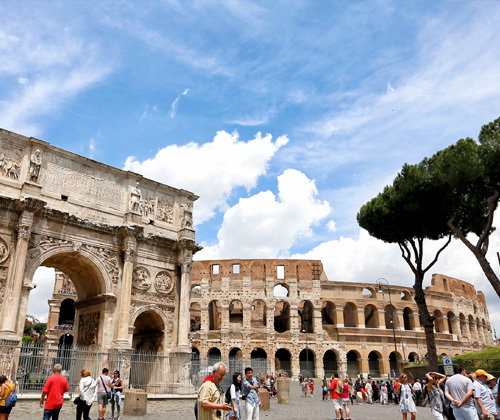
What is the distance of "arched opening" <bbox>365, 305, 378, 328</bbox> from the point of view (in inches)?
1667

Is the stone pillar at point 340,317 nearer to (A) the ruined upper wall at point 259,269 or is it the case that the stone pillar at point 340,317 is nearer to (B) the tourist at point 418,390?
(A) the ruined upper wall at point 259,269

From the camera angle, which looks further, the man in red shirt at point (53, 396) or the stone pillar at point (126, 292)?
the stone pillar at point (126, 292)

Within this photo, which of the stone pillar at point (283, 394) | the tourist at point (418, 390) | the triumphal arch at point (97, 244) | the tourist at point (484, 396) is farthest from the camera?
the stone pillar at point (283, 394)

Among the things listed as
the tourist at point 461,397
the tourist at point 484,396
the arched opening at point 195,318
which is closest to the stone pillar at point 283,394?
the tourist at point 484,396

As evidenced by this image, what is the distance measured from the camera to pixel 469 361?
20891 mm

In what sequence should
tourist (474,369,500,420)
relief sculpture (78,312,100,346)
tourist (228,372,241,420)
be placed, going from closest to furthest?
tourist (228,372,241,420) → tourist (474,369,500,420) → relief sculpture (78,312,100,346)

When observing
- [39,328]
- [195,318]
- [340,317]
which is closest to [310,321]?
[340,317]

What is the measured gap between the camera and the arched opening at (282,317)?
137 ft

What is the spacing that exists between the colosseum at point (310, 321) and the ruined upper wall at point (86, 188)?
759 inches

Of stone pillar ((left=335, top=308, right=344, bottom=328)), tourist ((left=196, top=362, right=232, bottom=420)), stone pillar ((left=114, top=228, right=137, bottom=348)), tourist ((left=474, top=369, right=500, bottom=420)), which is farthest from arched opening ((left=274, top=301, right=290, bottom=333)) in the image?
tourist ((left=196, top=362, right=232, bottom=420))

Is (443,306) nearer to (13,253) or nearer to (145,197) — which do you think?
(145,197)

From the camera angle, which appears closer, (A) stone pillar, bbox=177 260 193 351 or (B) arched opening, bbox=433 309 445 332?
(A) stone pillar, bbox=177 260 193 351

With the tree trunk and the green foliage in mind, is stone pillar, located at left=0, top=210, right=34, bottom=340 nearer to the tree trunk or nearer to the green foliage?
the tree trunk

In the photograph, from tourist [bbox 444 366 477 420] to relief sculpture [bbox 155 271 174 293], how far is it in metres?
14.3
